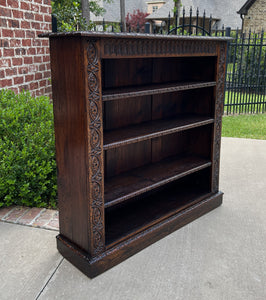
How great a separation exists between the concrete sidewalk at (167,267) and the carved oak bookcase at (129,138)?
0.36 feet

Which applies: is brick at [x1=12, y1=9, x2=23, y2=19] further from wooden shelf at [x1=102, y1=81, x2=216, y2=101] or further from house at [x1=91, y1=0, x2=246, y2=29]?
house at [x1=91, y1=0, x2=246, y2=29]

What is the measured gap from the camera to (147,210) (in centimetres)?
314

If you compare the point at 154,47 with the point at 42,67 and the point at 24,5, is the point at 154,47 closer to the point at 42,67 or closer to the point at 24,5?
the point at 24,5

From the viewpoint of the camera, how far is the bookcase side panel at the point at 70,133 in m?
2.14

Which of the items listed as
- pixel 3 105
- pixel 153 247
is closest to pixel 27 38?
pixel 3 105

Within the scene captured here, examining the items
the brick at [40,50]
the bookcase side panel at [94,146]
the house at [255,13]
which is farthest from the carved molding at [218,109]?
the house at [255,13]

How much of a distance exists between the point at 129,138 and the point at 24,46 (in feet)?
→ 9.09

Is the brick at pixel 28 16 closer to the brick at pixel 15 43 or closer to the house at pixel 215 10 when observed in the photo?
the brick at pixel 15 43

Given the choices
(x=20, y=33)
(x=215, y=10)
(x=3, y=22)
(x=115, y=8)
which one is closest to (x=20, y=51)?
(x=20, y=33)

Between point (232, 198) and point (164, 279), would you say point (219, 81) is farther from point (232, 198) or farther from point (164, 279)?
point (164, 279)

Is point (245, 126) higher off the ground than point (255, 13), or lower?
lower

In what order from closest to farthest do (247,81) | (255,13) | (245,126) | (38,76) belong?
(38,76), (245,126), (247,81), (255,13)

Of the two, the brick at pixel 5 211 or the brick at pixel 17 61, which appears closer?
the brick at pixel 5 211

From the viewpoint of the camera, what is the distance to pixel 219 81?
10.6ft
